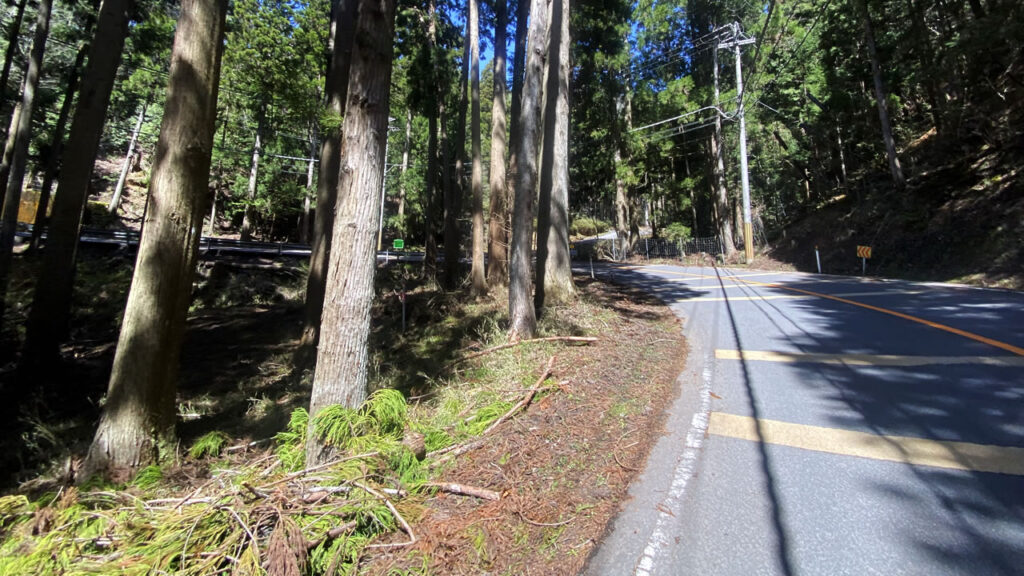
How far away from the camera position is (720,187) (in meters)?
29.3

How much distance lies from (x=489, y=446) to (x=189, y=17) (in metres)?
5.20

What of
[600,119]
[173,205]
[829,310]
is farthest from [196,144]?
[600,119]

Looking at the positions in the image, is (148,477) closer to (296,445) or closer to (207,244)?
(296,445)

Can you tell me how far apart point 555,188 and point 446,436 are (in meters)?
7.03

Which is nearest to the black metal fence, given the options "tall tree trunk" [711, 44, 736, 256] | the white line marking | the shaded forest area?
"tall tree trunk" [711, 44, 736, 256]

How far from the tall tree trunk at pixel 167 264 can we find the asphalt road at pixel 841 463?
4423mm

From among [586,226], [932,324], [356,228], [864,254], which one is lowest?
[932,324]

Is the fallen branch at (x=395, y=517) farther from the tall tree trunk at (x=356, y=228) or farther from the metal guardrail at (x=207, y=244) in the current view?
the metal guardrail at (x=207, y=244)

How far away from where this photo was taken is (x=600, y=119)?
1125 inches

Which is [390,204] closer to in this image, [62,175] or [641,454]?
[62,175]

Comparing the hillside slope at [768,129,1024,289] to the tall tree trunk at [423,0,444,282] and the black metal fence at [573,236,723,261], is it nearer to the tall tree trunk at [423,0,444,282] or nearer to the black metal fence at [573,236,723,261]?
the black metal fence at [573,236,723,261]

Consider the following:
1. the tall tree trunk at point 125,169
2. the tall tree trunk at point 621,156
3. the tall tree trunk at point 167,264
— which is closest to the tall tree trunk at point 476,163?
the tall tree trunk at point 167,264

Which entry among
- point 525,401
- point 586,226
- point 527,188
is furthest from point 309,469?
point 586,226

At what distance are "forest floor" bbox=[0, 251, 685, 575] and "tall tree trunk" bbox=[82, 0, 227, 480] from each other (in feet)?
1.24
